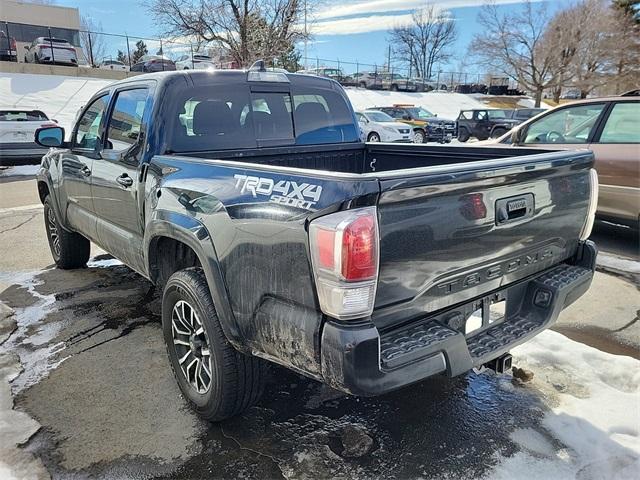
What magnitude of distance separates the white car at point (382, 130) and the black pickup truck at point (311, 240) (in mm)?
15823

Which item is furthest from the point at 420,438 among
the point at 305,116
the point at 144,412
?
the point at 305,116

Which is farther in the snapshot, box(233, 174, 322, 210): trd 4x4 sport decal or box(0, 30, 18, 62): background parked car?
box(0, 30, 18, 62): background parked car

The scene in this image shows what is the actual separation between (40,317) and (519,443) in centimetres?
388

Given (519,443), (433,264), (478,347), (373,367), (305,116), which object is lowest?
(519,443)

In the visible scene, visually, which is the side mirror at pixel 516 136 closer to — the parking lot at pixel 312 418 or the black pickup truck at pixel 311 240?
the parking lot at pixel 312 418

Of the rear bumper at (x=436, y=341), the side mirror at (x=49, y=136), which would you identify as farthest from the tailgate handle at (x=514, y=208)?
the side mirror at (x=49, y=136)

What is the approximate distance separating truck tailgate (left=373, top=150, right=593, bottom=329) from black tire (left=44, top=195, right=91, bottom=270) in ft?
14.3

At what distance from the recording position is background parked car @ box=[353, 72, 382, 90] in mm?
44737

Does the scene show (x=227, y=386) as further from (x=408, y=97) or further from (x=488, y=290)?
(x=408, y=97)

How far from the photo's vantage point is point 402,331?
2.25m

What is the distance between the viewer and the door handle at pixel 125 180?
3.50 m

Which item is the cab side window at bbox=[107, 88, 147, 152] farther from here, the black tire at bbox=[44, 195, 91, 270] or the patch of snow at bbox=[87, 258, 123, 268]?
the patch of snow at bbox=[87, 258, 123, 268]

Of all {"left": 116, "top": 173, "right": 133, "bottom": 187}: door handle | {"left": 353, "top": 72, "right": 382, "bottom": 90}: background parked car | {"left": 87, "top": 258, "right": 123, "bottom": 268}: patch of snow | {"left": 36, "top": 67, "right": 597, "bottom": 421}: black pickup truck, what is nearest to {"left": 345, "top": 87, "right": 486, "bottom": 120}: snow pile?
{"left": 353, "top": 72, "right": 382, "bottom": 90}: background parked car

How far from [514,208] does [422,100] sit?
41178mm
